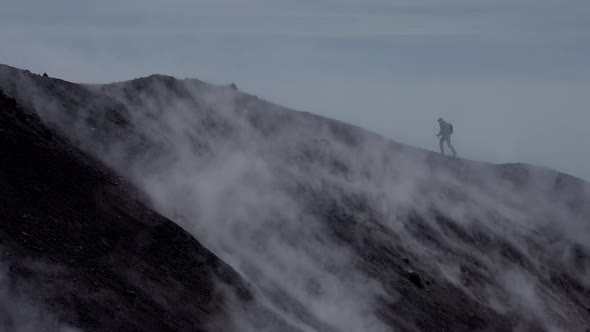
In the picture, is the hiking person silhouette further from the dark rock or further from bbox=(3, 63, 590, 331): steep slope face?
the dark rock

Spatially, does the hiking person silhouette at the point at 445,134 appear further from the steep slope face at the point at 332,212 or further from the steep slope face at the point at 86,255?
the steep slope face at the point at 86,255

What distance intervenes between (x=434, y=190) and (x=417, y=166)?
284cm

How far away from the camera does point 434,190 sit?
4556 centimetres

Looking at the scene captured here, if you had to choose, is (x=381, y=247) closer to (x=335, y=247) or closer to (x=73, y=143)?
(x=335, y=247)

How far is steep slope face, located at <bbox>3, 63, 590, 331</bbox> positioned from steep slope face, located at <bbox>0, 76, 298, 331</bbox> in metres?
2.40

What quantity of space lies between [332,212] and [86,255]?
15615 millimetres

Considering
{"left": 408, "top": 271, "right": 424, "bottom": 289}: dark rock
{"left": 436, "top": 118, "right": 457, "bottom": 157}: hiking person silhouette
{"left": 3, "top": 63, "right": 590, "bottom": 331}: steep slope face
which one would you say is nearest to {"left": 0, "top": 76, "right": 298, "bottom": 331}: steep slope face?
{"left": 3, "top": 63, "right": 590, "bottom": 331}: steep slope face

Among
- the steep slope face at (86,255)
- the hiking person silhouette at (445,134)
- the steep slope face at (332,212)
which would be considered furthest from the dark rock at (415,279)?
the hiking person silhouette at (445,134)

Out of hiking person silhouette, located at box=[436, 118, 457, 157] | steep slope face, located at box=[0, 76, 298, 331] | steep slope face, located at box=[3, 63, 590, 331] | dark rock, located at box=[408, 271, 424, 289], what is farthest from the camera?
hiking person silhouette, located at box=[436, 118, 457, 157]

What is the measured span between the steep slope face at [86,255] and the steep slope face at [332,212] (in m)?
2.40

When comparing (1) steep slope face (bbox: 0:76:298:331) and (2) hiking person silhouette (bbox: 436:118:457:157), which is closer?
(1) steep slope face (bbox: 0:76:298:331)

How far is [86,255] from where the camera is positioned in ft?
73.2

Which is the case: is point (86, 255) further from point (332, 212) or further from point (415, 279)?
point (415, 279)

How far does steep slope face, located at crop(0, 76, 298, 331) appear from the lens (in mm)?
19641
